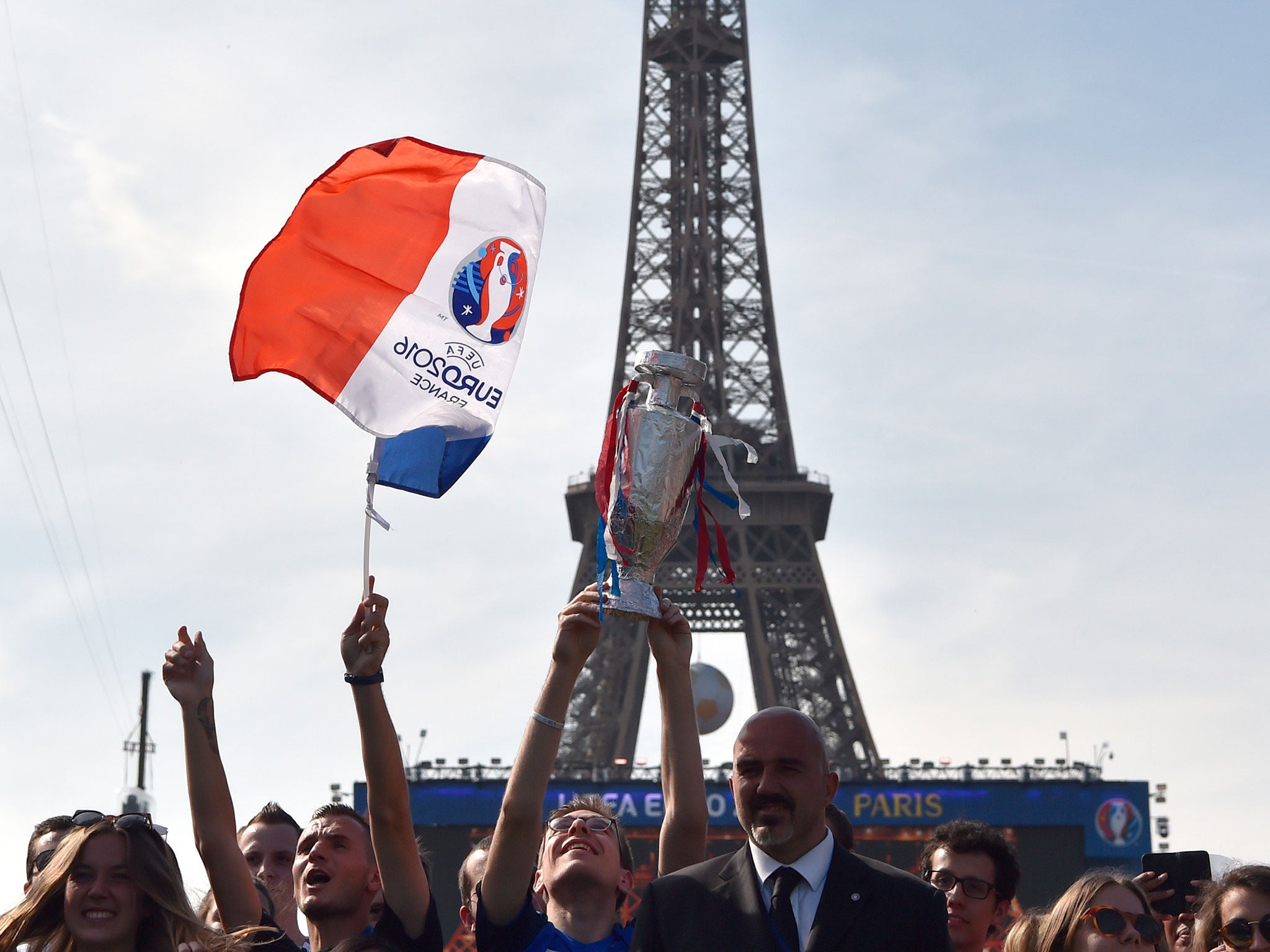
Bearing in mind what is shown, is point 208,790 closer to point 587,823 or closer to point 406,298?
point 587,823

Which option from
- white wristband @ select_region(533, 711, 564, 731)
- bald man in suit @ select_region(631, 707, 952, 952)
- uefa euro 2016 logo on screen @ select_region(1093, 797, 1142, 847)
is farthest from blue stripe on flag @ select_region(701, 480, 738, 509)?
uefa euro 2016 logo on screen @ select_region(1093, 797, 1142, 847)

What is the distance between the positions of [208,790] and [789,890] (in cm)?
205

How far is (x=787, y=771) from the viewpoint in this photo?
4.80 metres

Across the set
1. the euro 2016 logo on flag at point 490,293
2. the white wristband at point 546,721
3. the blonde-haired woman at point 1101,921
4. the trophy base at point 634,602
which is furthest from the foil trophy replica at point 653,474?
the blonde-haired woman at point 1101,921

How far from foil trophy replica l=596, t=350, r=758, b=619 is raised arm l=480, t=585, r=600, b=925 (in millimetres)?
292

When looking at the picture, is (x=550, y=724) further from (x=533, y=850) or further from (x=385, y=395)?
(x=385, y=395)

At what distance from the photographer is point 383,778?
5531mm

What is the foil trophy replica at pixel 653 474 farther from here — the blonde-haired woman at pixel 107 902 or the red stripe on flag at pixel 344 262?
the blonde-haired woman at pixel 107 902

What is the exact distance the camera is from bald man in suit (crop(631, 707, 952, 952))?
4.71 meters

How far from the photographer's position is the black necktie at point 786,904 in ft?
15.5

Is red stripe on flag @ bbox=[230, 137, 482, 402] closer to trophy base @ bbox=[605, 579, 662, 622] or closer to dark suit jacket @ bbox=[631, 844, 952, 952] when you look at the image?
trophy base @ bbox=[605, 579, 662, 622]

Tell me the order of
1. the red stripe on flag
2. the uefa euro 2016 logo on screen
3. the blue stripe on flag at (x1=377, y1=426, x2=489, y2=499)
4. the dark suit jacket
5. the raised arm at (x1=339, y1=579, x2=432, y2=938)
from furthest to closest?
the uefa euro 2016 logo on screen, the red stripe on flag, the blue stripe on flag at (x1=377, y1=426, x2=489, y2=499), the raised arm at (x1=339, y1=579, x2=432, y2=938), the dark suit jacket

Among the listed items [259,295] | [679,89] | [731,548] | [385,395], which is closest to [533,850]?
[385,395]

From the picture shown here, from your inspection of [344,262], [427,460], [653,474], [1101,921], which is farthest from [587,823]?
[344,262]
